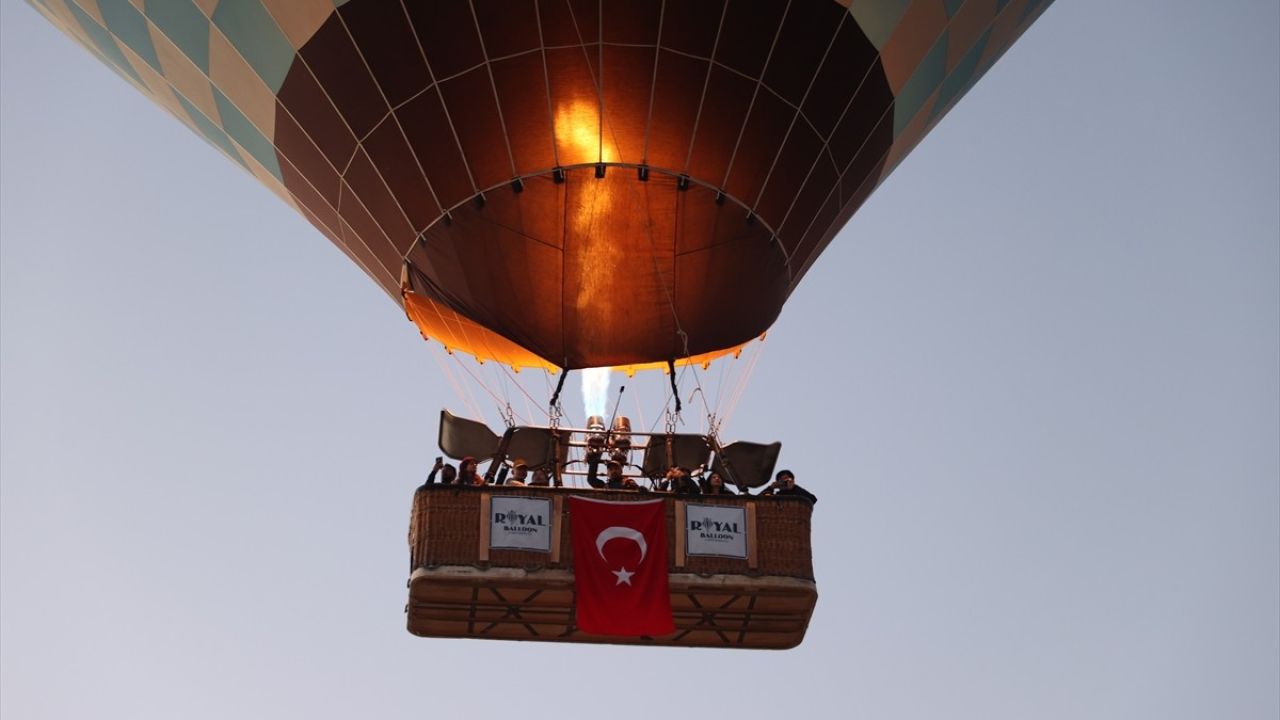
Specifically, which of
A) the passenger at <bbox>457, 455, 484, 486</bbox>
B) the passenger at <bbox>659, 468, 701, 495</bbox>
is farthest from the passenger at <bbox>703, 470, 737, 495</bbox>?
the passenger at <bbox>457, 455, 484, 486</bbox>

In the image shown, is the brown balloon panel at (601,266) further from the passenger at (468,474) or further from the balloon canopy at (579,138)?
the passenger at (468,474)

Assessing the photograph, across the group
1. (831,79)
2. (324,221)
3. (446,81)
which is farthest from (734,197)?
(324,221)

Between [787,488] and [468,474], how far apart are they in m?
1.99

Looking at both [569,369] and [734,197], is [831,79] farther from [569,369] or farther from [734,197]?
[569,369]

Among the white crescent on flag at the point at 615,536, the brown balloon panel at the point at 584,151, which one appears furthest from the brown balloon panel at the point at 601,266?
the white crescent on flag at the point at 615,536

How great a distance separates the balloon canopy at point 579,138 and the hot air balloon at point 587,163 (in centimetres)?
2

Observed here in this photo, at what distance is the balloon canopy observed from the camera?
1364 centimetres

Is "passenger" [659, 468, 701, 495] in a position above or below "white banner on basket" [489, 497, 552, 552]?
above

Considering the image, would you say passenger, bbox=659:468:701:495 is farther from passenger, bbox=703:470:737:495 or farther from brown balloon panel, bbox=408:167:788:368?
brown balloon panel, bbox=408:167:788:368

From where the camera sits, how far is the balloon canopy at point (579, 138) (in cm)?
1364

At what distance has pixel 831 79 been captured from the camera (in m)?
14.1

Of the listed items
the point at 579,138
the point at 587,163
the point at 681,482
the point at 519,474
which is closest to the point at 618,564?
the point at 681,482

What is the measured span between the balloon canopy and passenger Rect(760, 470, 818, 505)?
5.95 ft

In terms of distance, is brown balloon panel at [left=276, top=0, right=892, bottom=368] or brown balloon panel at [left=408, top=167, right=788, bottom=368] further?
brown balloon panel at [left=408, top=167, right=788, bottom=368]
